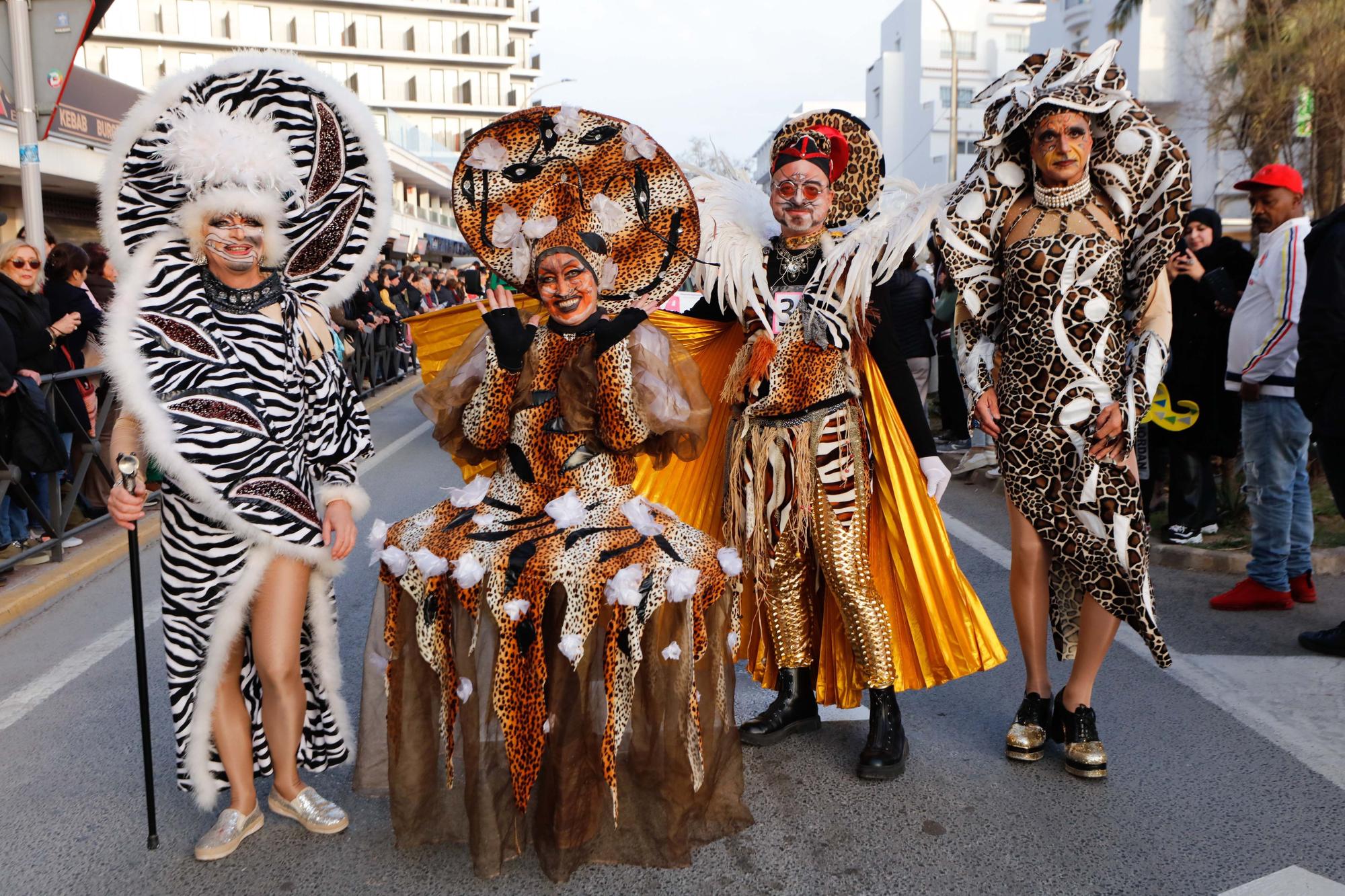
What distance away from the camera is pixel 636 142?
291 cm

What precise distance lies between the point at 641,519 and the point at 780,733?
1.31 m

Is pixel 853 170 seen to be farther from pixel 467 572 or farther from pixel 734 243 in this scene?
pixel 467 572

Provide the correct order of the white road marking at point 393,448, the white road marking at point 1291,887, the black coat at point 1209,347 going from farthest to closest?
the white road marking at point 393,448, the black coat at point 1209,347, the white road marking at point 1291,887

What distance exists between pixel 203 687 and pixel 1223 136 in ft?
72.8

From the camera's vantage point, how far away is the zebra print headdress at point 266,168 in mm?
2826

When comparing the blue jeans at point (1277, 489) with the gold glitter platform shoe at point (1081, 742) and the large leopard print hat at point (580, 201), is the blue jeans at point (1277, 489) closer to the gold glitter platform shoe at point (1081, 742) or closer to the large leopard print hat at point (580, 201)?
the gold glitter platform shoe at point (1081, 742)

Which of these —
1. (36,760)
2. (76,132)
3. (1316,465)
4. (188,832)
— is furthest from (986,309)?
(76,132)

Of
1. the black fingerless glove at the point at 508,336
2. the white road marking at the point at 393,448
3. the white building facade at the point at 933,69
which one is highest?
the white building facade at the point at 933,69

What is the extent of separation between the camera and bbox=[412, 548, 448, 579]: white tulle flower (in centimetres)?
273

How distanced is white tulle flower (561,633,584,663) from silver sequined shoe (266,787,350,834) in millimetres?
1068

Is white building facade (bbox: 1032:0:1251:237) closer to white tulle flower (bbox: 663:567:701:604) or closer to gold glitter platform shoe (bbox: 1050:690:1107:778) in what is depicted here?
gold glitter platform shoe (bbox: 1050:690:1107:778)

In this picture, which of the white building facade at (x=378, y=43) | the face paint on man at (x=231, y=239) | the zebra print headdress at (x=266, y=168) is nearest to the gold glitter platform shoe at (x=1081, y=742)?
the zebra print headdress at (x=266, y=168)

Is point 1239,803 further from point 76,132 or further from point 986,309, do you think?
point 76,132

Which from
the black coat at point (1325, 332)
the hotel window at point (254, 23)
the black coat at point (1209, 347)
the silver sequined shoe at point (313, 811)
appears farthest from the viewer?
the hotel window at point (254, 23)
